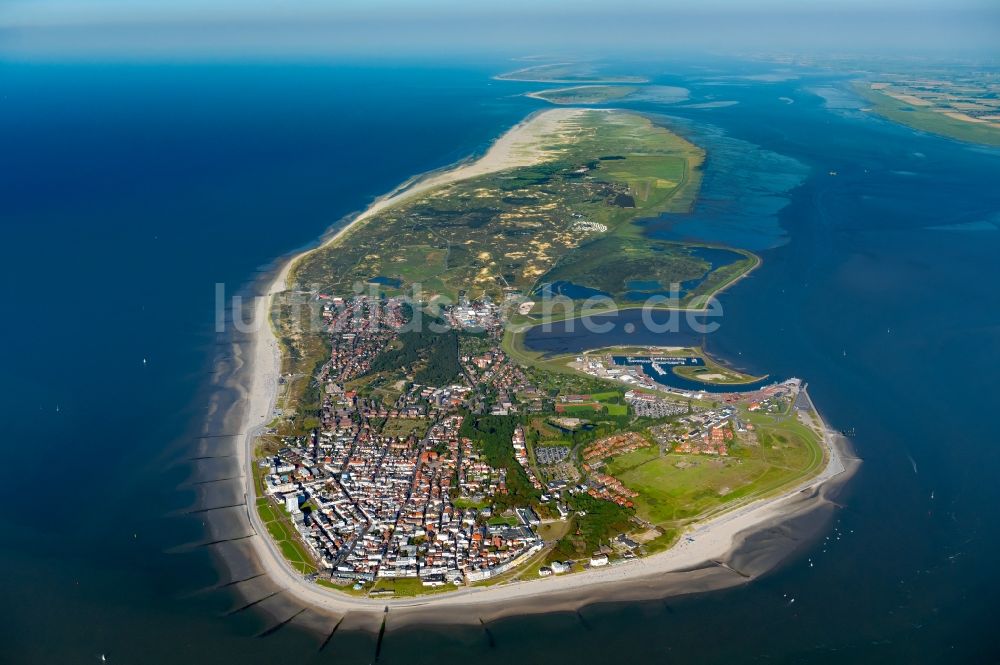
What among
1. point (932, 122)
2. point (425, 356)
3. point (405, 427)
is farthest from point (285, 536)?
point (932, 122)

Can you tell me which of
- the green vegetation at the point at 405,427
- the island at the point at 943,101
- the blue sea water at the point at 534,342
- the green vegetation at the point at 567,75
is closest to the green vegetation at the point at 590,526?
the blue sea water at the point at 534,342

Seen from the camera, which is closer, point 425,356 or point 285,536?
point 285,536

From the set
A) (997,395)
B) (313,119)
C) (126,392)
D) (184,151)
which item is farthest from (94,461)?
(313,119)

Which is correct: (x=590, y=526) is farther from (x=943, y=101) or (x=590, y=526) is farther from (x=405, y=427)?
(x=943, y=101)

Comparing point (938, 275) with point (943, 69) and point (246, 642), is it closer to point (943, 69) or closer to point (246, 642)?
point (246, 642)

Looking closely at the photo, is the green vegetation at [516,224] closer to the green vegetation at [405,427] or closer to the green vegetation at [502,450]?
the green vegetation at [405,427]
